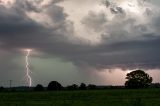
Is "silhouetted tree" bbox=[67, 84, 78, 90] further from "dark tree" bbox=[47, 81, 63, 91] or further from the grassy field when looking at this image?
the grassy field

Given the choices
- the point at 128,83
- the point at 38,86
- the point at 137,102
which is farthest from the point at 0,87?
the point at 137,102

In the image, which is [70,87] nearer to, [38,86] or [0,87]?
[38,86]

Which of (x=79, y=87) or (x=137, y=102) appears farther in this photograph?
(x=79, y=87)

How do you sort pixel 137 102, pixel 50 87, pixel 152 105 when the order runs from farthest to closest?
1. pixel 50 87
2. pixel 152 105
3. pixel 137 102

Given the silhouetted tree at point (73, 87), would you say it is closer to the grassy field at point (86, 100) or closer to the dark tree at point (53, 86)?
the dark tree at point (53, 86)

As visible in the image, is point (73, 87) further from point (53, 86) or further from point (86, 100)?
point (86, 100)

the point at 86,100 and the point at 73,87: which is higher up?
the point at 73,87

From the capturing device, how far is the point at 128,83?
152 m

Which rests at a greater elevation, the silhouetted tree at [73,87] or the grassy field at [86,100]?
the silhouetted tree at [73,87]

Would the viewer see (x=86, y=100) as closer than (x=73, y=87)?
Yes

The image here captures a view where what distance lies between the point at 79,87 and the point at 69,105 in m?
106

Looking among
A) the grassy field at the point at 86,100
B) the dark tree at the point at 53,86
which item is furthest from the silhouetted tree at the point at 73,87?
the grassy field at the point at 86,100

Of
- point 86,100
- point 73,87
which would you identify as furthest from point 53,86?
point 86,100

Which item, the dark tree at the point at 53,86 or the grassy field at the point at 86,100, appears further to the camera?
the dark tree at the point at 53,86
